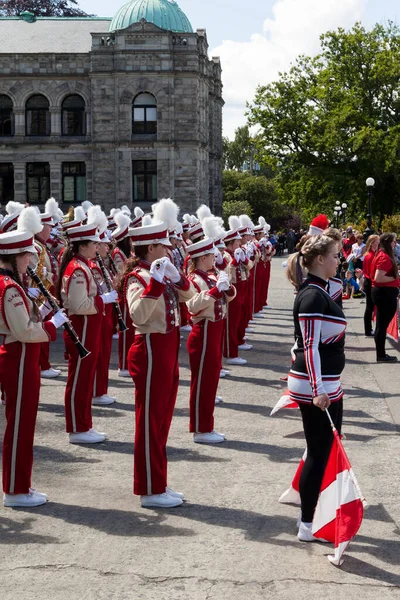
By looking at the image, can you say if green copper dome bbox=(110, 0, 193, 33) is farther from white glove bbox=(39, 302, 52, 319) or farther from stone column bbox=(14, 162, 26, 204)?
white glove bbox=(39, 302, 52, 319)

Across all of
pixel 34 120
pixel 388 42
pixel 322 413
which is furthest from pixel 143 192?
→ pixel 322 413

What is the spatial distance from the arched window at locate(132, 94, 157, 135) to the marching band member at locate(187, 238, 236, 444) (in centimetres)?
4407

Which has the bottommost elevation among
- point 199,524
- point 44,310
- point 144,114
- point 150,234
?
point 199,524

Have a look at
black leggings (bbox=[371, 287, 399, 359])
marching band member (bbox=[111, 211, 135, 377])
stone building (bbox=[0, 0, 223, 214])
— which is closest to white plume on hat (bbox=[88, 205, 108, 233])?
marching band member (bbox=[111, 211, 135, 377])

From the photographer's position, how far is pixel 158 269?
22.7 ft

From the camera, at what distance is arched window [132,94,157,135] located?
2063 inches

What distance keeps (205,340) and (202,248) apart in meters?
0.87

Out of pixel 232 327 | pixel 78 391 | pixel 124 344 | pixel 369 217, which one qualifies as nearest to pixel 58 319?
pixel 78 391

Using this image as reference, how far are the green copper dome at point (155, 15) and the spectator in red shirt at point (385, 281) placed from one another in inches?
1667

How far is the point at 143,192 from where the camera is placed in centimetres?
5328

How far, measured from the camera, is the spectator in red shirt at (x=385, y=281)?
43.9 ft

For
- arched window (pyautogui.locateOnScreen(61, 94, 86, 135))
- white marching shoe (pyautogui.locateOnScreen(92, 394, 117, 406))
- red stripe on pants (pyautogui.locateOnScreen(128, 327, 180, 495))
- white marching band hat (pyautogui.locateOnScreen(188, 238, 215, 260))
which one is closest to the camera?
red stripe on pants (pyautogui.locateOnScreen(128, 327, 180, 495))

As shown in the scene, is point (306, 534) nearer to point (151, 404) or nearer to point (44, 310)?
point (151, 404)

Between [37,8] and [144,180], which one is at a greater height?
[37,8]
